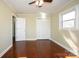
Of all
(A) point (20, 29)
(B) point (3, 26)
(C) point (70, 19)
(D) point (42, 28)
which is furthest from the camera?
(D) point (42, 28)

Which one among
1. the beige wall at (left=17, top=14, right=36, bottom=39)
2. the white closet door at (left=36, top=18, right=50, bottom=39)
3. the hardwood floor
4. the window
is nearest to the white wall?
the hardwood floor

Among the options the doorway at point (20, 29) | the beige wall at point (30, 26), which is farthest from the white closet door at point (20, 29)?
the beige wall at point (30, 26)

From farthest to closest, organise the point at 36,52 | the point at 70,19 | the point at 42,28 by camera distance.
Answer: the point at 42,28, the point at 70,19, the point at 36,52

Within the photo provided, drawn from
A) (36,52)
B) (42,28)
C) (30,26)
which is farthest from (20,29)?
(36,52)

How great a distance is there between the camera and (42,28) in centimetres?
937

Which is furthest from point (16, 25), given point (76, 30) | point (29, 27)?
point (76, 30)

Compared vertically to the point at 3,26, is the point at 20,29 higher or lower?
lower

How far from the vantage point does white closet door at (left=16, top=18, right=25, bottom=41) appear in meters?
8.40

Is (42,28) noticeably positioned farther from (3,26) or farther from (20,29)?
(3,26)

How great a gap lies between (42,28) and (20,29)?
74.2 inches

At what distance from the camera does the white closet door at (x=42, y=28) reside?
923cm

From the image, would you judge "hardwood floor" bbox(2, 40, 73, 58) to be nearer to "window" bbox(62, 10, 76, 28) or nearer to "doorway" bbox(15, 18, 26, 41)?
"window" bbox(62, 10, 76, 28)

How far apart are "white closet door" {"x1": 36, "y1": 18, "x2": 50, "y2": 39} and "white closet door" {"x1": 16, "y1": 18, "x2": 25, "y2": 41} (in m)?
1.23

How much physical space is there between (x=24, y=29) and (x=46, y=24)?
1911 mm
